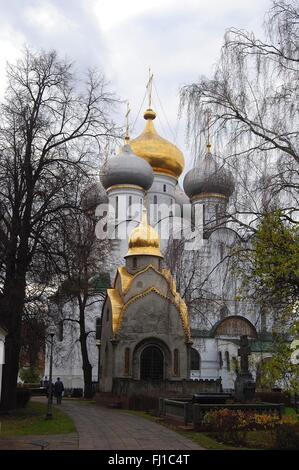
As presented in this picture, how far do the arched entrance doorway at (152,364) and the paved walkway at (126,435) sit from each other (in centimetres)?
796

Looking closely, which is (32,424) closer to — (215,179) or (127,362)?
(215,179)

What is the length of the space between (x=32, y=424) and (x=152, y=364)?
11184mm

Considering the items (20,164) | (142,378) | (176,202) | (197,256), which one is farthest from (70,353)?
(197,256)

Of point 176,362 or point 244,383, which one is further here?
point 176,362

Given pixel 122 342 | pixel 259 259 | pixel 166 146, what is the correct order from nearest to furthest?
pixel 259 259, pixel 122 342, pixel 166 146

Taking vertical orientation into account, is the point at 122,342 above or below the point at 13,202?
below

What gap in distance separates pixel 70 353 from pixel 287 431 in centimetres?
2890

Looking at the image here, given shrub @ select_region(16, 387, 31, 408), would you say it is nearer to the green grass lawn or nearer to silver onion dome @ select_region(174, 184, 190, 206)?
the green grass lawn

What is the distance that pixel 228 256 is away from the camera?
10797 millimetres

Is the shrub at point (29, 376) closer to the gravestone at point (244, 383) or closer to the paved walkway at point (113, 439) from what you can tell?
the gravestone at point (244, 383)

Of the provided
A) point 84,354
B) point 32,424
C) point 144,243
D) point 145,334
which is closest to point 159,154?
point 144,243

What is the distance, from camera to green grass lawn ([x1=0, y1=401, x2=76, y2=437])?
14117 millimetres

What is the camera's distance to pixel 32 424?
1596 cm

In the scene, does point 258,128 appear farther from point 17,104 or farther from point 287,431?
point 17,104
